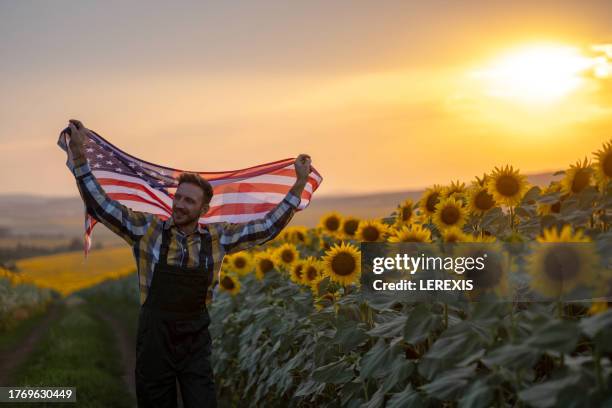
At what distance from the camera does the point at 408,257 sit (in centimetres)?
519

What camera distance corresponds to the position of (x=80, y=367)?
12.9m

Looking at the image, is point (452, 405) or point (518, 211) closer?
point (452, 405)

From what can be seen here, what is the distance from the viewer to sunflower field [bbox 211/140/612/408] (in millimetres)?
3322

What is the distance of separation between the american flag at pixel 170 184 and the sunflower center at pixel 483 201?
6.33ft

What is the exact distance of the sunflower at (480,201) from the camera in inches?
224

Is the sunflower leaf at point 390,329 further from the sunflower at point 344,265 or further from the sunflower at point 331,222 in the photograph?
the sunflower at point 331,222

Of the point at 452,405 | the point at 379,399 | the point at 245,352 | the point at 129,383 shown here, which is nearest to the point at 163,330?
the point at 379,399

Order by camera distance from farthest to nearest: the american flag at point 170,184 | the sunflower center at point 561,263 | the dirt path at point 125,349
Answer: the dirt path at point 125,349 < the american flag at point 170,184 < the sunflower center at point 561,263

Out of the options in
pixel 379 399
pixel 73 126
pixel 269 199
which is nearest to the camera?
pixel 379 399

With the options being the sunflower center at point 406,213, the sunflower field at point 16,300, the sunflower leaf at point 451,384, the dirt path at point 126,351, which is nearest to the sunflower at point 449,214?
the sunflower center at point 406,213

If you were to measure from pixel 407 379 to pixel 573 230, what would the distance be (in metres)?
1.41

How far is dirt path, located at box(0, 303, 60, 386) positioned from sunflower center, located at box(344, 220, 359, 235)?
664cm

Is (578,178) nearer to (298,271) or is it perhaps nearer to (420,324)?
(420,324)

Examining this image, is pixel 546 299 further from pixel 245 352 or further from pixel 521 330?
pixel 245 352
